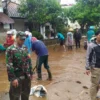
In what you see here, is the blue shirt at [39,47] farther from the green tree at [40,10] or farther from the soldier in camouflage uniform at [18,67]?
the green tree at [40,10]

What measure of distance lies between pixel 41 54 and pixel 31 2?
17368 millimetres

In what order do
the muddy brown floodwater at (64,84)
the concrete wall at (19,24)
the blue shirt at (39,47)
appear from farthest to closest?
the concrete wall at (19,24) → the blue shirt at (39,47) → the muddy brown floodwater at (64,84)

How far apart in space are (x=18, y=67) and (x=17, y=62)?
4.1 inches

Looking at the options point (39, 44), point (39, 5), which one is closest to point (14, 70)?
point (39, 44)

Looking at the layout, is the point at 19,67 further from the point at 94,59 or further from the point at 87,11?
the point at 87,11

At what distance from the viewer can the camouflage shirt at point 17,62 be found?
202 inches

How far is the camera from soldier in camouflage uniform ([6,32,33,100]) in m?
5.14

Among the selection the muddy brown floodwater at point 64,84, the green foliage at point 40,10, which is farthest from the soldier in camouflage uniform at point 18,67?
the green foliage at point 40,10

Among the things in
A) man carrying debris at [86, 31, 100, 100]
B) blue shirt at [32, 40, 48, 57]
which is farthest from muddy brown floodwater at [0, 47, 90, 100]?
man carrying debris at [86, 31, 100, 100]

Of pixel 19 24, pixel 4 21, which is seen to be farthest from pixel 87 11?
pixel 4 21

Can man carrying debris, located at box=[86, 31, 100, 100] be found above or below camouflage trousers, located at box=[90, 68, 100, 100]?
above

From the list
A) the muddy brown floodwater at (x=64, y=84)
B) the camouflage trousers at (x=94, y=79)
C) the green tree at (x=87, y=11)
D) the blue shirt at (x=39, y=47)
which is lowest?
the muddy brown floodwater at (x=64, y=84)

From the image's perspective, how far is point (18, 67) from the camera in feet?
17.3

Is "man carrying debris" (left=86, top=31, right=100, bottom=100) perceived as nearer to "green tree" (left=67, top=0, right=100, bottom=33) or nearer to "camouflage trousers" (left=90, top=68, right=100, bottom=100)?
"camouflage trousers" (left=90, top=68, right=100, bottom=100)
